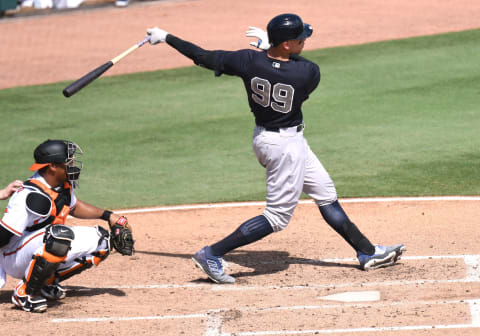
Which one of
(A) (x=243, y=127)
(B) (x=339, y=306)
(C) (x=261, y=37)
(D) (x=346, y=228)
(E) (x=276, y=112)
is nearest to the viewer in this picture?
(B) (x=339, y=306)

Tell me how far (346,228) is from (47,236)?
94.3 inches

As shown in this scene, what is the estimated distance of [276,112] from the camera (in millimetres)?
6484

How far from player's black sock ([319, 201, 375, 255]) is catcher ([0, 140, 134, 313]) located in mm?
1642

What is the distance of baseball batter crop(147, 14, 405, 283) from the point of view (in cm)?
639

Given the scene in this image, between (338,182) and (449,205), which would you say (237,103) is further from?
(449,205)

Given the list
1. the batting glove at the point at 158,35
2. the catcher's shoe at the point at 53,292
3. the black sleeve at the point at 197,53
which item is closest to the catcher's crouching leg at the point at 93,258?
the catcher's shoe at the point at 53,292

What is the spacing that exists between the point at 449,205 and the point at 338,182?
1.52m

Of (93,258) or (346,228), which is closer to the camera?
(93,258)

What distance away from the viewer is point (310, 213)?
8.92 meters

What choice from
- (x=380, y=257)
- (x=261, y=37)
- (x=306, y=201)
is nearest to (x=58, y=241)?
(x=261, y=37)

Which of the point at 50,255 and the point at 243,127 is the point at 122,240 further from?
the point at 243,127

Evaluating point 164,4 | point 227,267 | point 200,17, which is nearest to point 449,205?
point 227,267

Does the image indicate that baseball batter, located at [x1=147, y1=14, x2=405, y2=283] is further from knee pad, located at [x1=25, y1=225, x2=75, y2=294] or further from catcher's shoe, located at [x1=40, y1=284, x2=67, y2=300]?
knee pad, located at [x1=25, y1=225, x2=75, y2=294]

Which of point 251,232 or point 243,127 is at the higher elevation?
point 251,232
